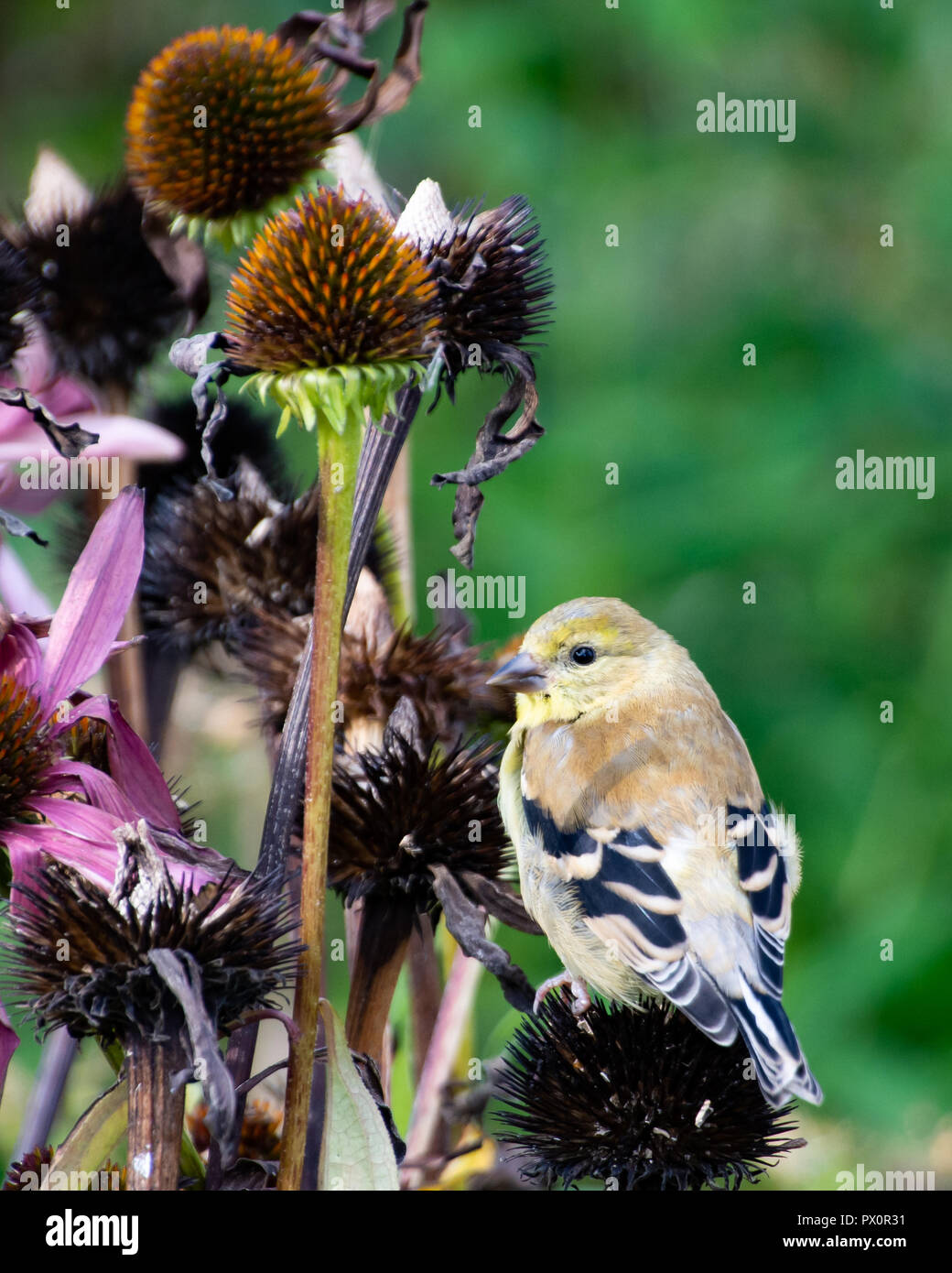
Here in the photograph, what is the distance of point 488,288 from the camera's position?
3.39ft

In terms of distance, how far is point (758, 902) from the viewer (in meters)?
1.29

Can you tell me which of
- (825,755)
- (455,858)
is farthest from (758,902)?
(825,755)

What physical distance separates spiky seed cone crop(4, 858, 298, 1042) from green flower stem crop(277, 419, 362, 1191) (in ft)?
0.06

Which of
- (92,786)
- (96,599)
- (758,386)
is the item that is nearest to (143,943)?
(92,786)

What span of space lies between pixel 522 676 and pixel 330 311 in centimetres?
62

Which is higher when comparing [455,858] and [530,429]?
[530,429]

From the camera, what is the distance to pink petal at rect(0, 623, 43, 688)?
99 cm

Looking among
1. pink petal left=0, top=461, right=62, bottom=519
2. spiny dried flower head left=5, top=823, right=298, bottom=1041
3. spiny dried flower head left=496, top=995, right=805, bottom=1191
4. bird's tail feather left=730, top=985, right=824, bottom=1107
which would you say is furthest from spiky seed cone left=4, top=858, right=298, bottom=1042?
pink petal left=0, top=461, right=62, bottom=519

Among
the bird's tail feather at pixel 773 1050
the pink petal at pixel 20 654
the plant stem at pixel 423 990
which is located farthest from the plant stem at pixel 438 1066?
the pink petal at pixel 20 654

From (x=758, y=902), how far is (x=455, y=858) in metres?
0.31

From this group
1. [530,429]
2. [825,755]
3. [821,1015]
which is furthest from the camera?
[825,755]

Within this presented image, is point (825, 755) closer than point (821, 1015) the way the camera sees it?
No

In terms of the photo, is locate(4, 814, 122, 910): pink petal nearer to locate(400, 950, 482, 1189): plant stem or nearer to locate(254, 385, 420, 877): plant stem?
locate(254, 385, 420, 877): plant stem
